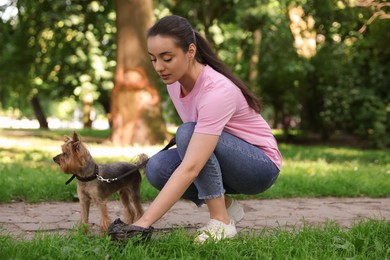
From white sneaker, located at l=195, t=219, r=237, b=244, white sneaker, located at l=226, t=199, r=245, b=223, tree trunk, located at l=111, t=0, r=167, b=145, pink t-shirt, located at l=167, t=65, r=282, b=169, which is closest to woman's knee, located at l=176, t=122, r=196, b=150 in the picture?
pink t-shirt, located at l=167, t=65, r=282, b=169

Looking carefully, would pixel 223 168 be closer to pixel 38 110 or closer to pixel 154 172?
pixel 154 172

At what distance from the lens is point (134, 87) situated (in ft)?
43.3

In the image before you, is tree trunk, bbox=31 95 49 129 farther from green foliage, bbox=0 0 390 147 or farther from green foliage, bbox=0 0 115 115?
green foliage, bbox=0 0 390 147

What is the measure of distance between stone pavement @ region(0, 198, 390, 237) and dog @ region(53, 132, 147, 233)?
28cm

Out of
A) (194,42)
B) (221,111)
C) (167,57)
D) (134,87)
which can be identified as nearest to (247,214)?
(221,111)

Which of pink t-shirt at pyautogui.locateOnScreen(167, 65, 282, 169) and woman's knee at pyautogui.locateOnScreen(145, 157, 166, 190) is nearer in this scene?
pink t-shirt at pyautogui.locateOnScreen(167, 65, 282, 169)

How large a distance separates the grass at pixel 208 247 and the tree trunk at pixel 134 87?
934 cm

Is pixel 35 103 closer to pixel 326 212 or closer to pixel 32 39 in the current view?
pixel 32 39

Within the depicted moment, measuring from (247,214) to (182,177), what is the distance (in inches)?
78.8

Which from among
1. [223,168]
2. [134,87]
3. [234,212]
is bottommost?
[234,212]

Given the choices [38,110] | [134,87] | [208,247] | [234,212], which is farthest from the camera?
[38,110]

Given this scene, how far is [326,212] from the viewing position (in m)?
5.75

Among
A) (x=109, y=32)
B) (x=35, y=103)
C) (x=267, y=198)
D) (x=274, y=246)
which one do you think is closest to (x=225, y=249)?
(x=274, y=246)

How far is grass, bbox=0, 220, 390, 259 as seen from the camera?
11.2ft
